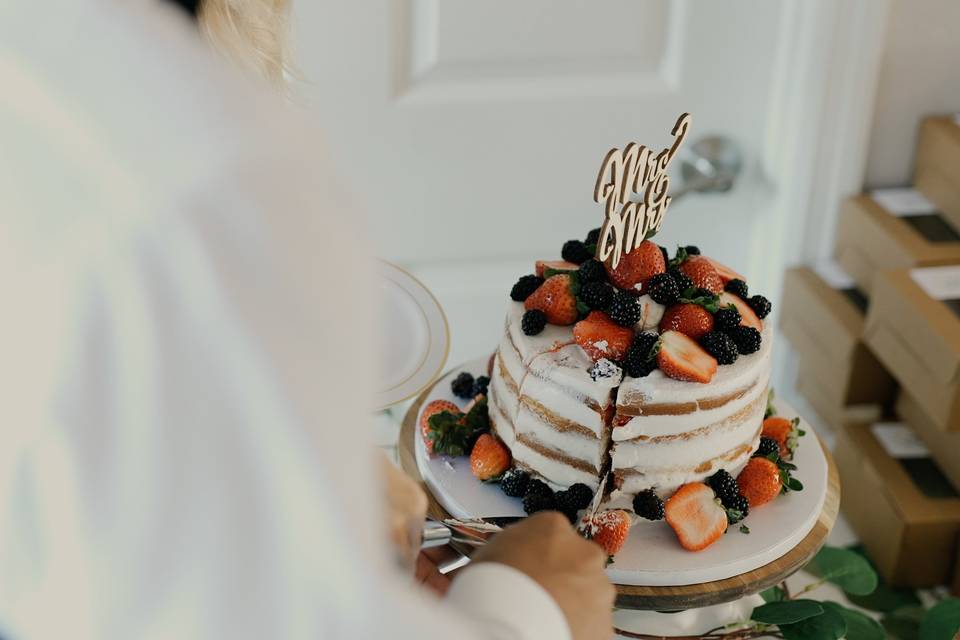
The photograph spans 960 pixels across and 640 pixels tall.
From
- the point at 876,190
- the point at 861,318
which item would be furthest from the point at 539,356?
the point at 876,190

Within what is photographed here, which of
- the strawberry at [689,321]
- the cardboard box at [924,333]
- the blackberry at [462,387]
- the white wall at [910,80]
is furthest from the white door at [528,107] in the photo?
the strawberry at [689,321]

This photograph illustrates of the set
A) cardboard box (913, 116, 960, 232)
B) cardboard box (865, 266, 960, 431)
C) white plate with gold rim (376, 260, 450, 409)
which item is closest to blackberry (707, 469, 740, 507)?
white plate with gold rim (376, 260, 450, 409)

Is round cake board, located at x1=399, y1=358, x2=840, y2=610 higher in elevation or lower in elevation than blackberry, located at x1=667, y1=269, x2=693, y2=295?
lower

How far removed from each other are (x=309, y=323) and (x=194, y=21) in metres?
0.28

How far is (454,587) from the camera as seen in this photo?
670 millimetres

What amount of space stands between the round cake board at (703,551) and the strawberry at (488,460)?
13 millimetres

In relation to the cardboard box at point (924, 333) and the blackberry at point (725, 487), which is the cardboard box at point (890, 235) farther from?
the blackberry at point (725, 487)

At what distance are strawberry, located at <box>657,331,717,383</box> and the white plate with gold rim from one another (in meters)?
0.27

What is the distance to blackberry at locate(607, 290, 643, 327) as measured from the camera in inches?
43.6

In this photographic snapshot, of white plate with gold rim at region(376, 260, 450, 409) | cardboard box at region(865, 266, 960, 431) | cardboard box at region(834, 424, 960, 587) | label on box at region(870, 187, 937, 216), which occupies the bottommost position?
cardboard box at region(834, 424, 960, 587)

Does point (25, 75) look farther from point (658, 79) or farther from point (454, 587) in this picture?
point (658, 79)

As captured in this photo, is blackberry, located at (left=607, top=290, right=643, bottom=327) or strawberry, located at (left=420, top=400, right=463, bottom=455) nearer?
blackberry, located at (left=607, top=290, right=643, bottom=327)

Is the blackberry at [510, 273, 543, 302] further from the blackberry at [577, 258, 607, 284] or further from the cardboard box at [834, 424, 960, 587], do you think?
the cardboard box at [834, 424, 960, 587]

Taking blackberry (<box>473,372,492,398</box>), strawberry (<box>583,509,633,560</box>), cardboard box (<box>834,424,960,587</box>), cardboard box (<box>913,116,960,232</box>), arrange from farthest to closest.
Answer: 1. cardboard box (<box>913,116,960,232</box>)
2. cardboard box (<box>834,424,960,587</box>)
3. blackberry (<box>473,372,492,398</box>)
4. strawberry (<box>583,509,633,560</box>)
